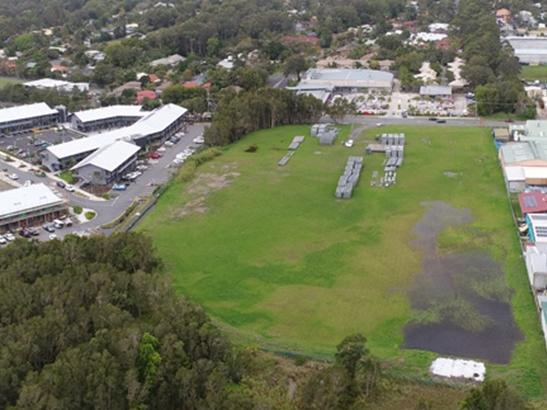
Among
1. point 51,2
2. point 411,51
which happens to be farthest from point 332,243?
point 51,2

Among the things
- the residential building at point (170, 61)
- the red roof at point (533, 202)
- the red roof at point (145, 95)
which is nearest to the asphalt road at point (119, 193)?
the red roof at point (145, 95)

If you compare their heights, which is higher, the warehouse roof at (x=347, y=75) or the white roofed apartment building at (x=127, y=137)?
the white roofed apartment building at (x=127, y=137)

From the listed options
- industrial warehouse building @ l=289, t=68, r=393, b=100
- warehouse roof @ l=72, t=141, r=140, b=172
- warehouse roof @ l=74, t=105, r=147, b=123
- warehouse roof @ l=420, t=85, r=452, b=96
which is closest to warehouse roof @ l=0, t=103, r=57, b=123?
warehouse roof @ l=74, t=105, r=147, b=123

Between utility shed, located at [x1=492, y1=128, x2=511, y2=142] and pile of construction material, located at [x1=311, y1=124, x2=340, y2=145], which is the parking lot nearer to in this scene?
pile of construction material, located at [x1=311, y1=124, x2=340, y2=145]

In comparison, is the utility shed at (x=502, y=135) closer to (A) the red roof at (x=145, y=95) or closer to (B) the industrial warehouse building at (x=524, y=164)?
(B) the industrial warehouse building at (x=524, y=164)

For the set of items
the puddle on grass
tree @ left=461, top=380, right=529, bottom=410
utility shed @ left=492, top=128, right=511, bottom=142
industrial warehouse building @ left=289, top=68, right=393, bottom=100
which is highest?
tree @ left=461, top=380, right=529, bottom=410

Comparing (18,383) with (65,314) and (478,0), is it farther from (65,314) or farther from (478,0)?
(478,0)
